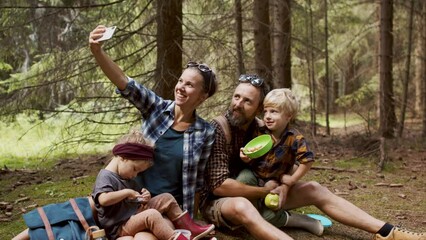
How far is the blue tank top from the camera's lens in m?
3.77

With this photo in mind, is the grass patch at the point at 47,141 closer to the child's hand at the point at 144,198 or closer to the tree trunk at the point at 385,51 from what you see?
the child's hand at the point at 144,198

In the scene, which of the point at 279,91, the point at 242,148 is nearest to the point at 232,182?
the point at 242,148

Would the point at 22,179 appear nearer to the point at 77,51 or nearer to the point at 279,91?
the point at 77,51

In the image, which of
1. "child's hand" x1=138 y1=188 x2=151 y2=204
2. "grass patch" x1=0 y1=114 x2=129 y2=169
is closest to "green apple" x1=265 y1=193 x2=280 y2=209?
"child's hand" x1=138 y1=188 x2=151 y2=204

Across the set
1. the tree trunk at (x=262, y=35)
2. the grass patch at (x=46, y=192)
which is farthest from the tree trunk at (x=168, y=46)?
the tree trunk at (x=262, y=35)

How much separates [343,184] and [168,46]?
116 inches

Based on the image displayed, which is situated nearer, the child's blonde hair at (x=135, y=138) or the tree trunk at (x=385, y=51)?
the child's blonde hair at (x=135, y=138)

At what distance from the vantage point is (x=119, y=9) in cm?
729

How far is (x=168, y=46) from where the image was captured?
6.28m

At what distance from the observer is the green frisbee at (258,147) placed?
380 centimetres

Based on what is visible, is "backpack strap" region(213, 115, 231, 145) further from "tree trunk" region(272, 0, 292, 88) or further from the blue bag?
"tree trunk" region(272, 0, 292, 88)

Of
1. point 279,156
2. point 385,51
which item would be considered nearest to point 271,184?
point 279,156

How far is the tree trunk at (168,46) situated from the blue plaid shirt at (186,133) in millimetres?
2366

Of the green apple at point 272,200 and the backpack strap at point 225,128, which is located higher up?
the backpack strap at point 225,128
